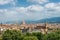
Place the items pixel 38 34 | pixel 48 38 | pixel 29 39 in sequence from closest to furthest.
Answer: pixel 29 39
pixel 48 38
pixel 38 34

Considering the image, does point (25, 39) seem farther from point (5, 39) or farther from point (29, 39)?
point (5, 39)

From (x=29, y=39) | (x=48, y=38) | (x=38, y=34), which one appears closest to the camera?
(x=29, y=39)

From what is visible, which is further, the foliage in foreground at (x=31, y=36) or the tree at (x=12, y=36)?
the tree at (x=12, y=36)

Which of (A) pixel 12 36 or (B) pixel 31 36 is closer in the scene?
(B) pixel 31 36

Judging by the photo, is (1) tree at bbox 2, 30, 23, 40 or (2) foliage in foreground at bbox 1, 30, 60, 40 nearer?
(2) foliage in foreground at bbox 1, 30, 60, 40

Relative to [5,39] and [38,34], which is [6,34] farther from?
[38,34]

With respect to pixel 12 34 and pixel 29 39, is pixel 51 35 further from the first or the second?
pixel 12 34

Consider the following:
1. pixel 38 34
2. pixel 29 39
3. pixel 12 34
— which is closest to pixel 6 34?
pixel 12 34

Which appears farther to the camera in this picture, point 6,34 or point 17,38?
point 6,34

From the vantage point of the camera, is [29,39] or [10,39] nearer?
[29,39]
